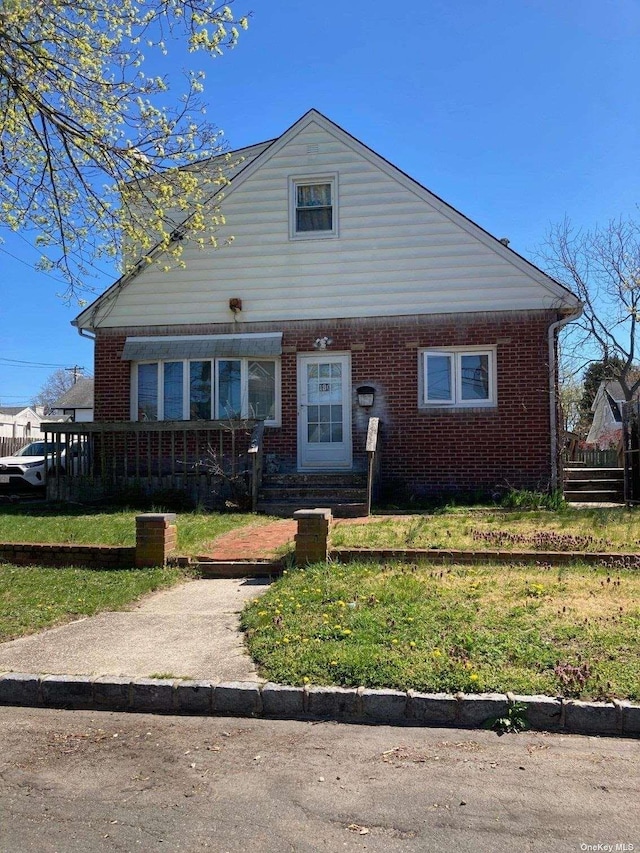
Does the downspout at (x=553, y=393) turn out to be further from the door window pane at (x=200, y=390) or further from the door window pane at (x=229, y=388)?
the door window pane at (x=200, y=390)

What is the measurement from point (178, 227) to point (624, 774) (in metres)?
10.2

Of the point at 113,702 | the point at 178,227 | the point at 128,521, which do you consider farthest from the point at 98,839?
the point at 178,227

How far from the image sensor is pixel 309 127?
45.4 feet

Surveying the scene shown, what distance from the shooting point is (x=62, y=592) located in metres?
6.98

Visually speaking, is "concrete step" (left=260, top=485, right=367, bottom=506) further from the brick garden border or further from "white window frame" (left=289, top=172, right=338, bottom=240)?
"white window frame" (left=289, top=172, right=338, bottom=240)

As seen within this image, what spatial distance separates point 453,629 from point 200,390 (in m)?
9.55

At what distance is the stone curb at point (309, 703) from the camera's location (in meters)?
4.07

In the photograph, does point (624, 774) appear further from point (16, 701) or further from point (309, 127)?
point (309, 127)

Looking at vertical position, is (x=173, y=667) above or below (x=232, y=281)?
below

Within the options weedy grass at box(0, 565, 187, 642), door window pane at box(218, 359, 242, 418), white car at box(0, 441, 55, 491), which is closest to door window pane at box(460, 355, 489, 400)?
Answer: door window pane at box(218, 359, 242, 418)

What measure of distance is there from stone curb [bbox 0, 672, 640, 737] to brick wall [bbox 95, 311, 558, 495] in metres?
8.77

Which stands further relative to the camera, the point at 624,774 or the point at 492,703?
the point at 492,703

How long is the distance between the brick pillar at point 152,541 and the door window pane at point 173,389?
6.16 meters

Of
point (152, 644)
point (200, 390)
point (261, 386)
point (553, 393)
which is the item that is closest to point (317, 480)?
point (261, 386)
